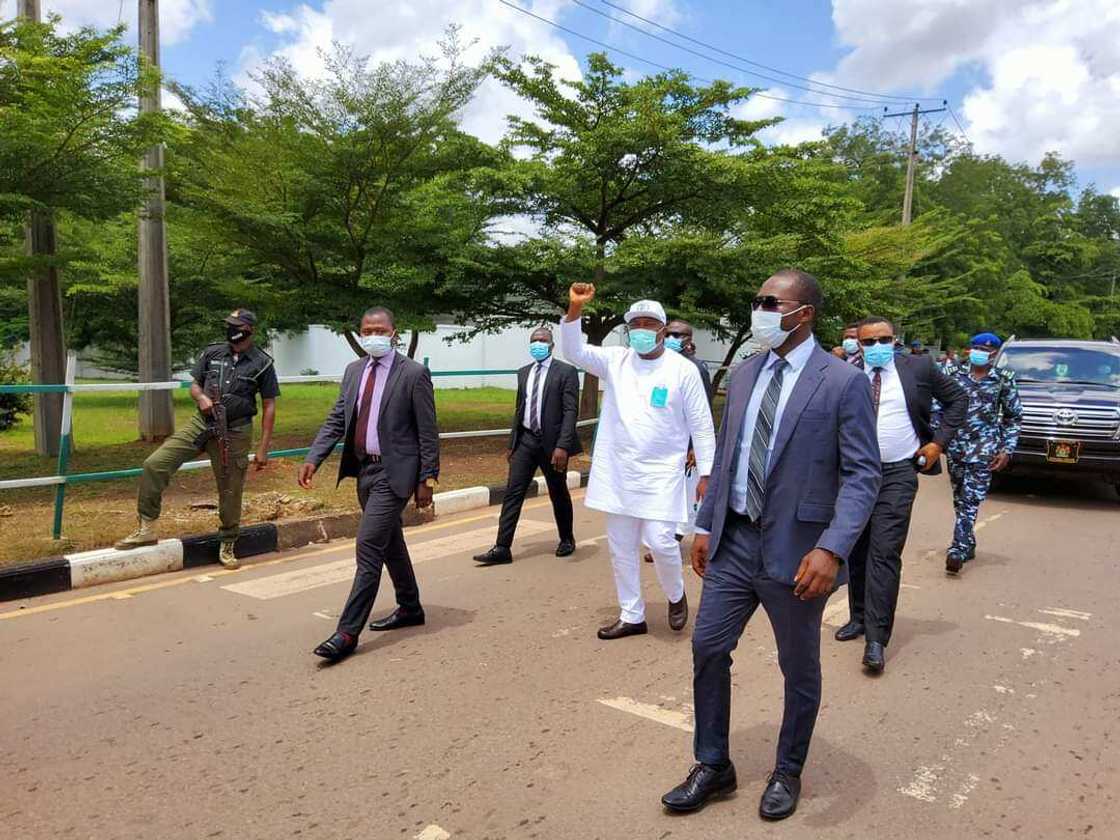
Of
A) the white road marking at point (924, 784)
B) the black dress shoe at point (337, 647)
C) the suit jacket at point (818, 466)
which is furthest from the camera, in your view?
the black dress shoe at point (337, 647)

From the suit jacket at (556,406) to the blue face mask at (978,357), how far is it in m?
3.25

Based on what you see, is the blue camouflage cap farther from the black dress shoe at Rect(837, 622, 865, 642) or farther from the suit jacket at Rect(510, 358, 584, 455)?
the suit jacket at Rect(510, 358, 584, 455)

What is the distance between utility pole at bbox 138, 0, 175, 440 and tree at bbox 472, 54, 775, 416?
181 inches

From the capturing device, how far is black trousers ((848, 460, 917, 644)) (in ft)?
15.4

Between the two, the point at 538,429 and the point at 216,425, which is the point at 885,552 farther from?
the point at 216,425

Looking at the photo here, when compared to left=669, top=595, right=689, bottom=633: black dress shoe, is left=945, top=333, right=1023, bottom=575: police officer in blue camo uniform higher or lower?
higher

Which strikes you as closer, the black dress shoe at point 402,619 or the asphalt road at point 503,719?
the asphalt road at point 503,719

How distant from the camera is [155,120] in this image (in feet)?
28.3

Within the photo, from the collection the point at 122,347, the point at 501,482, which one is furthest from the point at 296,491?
the point at 122,347

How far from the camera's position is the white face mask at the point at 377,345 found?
4.96 meters

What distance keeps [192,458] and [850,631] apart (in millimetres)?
4805

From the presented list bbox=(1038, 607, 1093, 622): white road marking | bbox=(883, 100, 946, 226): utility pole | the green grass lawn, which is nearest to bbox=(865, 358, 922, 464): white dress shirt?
bbox=(1038, 607, 1093, 622): white road marking

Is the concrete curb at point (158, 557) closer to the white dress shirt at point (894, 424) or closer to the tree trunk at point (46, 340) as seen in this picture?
the white dress shirt at point (894, 424)

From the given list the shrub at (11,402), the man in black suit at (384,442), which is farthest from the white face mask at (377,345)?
the shrub at (11,402)
